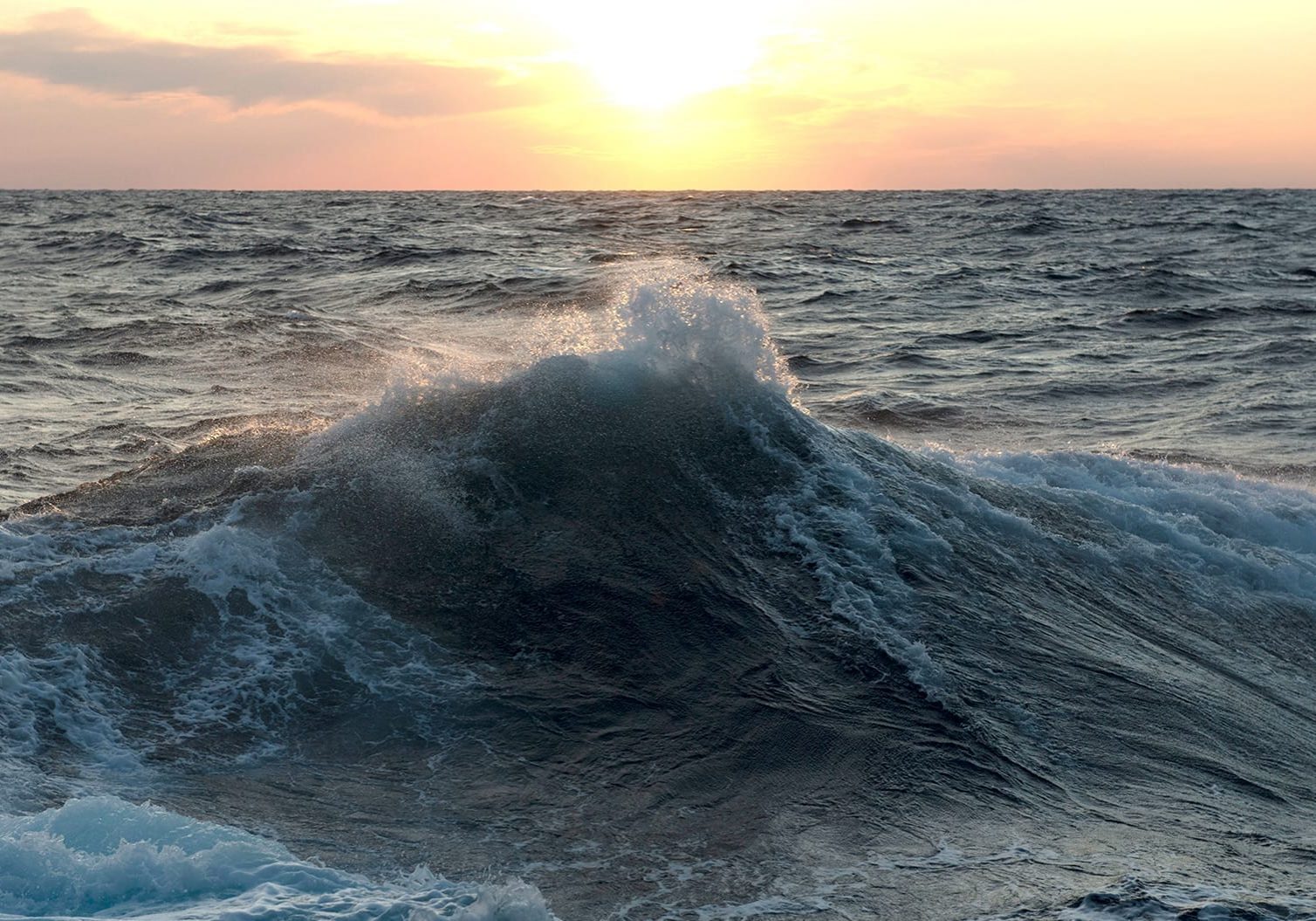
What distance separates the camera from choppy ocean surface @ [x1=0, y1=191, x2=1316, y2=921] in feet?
15.9

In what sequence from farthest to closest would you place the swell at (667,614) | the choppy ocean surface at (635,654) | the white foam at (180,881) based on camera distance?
the swell at (667,614), the choppy ocean surface at (635,654), the white foam at (180,881)

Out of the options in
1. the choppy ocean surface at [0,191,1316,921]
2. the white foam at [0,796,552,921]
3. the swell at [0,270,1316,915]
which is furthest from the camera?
the swell at [0,270,1316,915]

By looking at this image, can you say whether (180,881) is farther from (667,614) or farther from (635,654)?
(667,614)

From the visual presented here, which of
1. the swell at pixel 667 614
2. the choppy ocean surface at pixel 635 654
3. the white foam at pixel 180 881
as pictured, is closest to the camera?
the white foam at pixel 180 881

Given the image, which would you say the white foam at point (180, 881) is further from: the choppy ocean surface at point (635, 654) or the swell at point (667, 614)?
the swell at point (667, 614)

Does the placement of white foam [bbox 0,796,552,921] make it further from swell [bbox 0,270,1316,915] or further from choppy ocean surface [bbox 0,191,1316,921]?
swell [bbox 0,270,1316,915]

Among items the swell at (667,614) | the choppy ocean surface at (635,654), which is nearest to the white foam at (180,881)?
the choppy ocean surface at (635,654)

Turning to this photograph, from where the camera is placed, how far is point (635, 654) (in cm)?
689

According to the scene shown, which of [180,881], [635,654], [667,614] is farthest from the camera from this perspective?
[667,614]

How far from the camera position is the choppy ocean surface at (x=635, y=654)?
484 cm

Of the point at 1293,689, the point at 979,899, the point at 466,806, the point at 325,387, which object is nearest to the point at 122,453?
the point at 325,387

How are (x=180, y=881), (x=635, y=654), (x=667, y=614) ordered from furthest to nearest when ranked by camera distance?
(x=667, y=614)
(x=635, y=654)
(x=180, y=881)

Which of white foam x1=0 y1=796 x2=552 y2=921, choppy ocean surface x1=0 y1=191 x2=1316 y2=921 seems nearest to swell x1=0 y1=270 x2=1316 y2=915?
choppy ocean surface x1=0 y1=191 x2=1316 y2=921

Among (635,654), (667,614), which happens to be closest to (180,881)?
(635,654)
